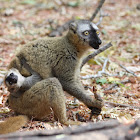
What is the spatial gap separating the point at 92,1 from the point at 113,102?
1394cm

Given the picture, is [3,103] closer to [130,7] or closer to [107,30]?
[107,30]

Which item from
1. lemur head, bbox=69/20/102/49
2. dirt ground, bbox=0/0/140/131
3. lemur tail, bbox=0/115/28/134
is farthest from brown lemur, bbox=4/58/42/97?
lemur head, bbox=69/20/102/49

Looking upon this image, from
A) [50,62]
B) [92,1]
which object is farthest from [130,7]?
[50,62]

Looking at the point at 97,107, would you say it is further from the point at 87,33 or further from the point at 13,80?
the point at 13,80

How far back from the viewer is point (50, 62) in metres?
6.00

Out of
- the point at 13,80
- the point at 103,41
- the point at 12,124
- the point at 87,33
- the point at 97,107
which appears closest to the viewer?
the point at 12,124

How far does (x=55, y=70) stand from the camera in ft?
19.7

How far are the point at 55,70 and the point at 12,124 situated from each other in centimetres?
179

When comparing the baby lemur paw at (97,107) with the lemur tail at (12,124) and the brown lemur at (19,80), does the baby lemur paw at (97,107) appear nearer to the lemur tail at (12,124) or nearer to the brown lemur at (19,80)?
the brown lemur at (19,80)

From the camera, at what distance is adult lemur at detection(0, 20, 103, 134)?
5.40 m

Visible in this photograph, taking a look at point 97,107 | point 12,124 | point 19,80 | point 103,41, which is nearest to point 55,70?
point 19,80

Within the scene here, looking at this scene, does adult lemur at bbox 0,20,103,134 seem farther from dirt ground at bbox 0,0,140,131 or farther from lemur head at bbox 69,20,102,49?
dirt ground at bbox 0,0,140,131

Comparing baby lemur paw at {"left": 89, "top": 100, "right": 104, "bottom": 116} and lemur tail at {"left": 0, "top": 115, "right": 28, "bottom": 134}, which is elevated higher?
baby lemur paw at {"left": 89, "top": 100, "right": 104, "bottom": 116}

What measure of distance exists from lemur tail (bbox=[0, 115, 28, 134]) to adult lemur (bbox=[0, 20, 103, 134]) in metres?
0.32
